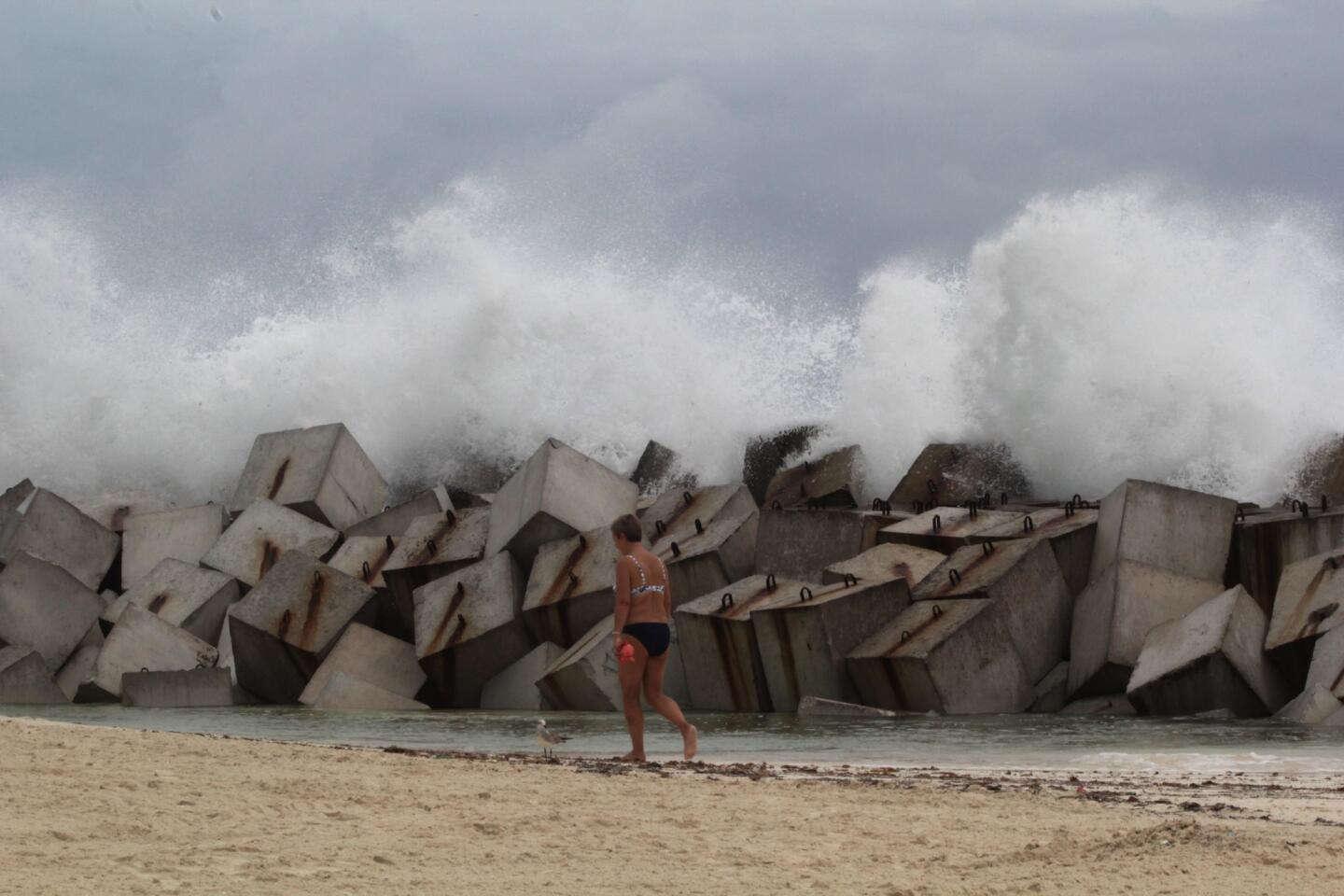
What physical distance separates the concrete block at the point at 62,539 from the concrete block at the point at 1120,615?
25.3 ft

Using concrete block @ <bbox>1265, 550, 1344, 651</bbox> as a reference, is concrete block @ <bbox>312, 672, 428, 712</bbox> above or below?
below

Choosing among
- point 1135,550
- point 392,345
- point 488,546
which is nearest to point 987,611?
point 1135,550

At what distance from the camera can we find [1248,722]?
8.80 m

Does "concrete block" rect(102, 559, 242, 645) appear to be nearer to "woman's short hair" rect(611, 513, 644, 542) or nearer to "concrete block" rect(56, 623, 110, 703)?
"concrete block" rect(56, 623, 110, 703)

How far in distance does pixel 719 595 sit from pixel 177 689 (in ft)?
11.8

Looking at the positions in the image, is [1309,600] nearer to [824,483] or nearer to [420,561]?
[824,483]

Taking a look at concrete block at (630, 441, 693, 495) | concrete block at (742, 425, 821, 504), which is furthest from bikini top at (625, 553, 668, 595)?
concrete block at (630, 441, 693, 495)

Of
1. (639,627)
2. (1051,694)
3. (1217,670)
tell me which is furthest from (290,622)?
(1217,670)

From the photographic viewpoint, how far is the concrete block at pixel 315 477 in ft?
47.0

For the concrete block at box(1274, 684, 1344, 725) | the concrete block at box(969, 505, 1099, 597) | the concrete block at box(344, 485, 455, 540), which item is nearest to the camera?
the concrete block at box(1274, 684, 1344, 725)

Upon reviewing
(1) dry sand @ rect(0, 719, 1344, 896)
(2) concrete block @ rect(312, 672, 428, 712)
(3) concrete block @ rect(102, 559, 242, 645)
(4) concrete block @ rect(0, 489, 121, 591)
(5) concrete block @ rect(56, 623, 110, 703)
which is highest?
(4) concrete block @ rect(0, 489, 121, 591)

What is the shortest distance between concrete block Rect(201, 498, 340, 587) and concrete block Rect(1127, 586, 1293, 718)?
251 inches

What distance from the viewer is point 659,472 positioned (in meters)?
16.3

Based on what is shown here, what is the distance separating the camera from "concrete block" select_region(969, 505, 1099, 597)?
1070cm
